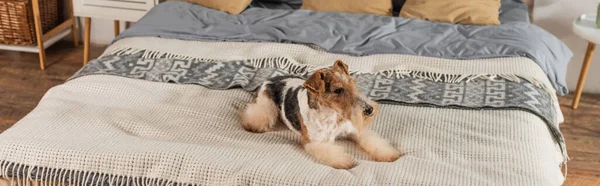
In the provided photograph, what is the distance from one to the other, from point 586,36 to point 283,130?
154 cm

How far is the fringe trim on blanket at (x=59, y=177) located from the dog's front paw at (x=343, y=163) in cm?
39

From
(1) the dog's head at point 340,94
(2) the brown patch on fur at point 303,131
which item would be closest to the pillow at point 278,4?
(2) the brown patch on fur at point 303,131

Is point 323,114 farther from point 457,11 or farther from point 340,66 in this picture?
point 457,11

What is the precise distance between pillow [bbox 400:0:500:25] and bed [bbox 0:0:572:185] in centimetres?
8

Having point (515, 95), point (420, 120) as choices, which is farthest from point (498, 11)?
point (420, 120)

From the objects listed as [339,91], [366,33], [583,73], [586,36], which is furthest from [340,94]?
[583,73]

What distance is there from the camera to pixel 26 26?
370 centimetres

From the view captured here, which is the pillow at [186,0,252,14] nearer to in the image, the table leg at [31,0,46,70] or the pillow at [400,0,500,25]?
the pillow at [400,0,500,25]

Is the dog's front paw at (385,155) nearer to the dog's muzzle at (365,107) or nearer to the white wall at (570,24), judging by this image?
the dog's muzzle at (365,107)

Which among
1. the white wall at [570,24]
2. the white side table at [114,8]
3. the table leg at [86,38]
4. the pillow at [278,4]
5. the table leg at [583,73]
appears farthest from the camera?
the table leg at [86,38]

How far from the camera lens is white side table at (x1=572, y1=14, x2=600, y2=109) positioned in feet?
9.71

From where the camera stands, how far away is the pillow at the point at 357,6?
126 inches

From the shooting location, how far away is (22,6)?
3.64 meters

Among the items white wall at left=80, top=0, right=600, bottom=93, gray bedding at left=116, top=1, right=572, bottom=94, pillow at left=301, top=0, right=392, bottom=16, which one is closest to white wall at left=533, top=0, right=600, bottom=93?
white wall at left=80, top=0, right=600, bottom=93
